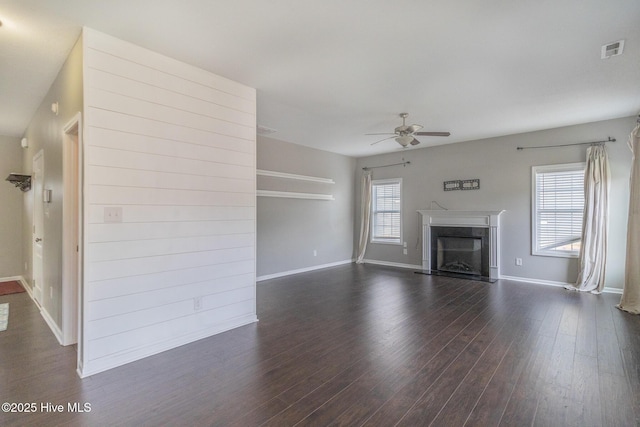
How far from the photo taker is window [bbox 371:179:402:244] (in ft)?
24.7

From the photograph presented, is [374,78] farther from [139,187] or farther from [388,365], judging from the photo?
[388,365]

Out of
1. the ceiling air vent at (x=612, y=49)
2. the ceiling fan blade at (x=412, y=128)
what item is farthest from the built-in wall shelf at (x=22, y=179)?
the ceiling air vent at (x=612, y=49)

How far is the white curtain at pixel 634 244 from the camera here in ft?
13.6

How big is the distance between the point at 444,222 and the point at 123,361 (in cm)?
598

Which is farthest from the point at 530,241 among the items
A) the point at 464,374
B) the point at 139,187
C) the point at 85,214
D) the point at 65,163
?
the point at 65,163

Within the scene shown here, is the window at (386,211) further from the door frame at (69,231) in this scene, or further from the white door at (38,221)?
the white door at (38,221)

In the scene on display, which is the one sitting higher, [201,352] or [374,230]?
[374,230]

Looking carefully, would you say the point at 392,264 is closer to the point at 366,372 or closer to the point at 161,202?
the point at 366,372

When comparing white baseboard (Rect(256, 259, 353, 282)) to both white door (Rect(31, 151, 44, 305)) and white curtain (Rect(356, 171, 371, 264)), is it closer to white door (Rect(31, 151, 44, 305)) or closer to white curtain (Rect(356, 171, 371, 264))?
white curtain (Rect(356, 171, 371, 264))

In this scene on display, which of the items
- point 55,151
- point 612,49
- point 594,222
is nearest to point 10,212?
point 55,151

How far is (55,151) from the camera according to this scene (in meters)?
3.35

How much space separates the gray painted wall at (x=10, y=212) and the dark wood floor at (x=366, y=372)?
2365 mm

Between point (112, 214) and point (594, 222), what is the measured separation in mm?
6544

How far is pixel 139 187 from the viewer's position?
2773mm
